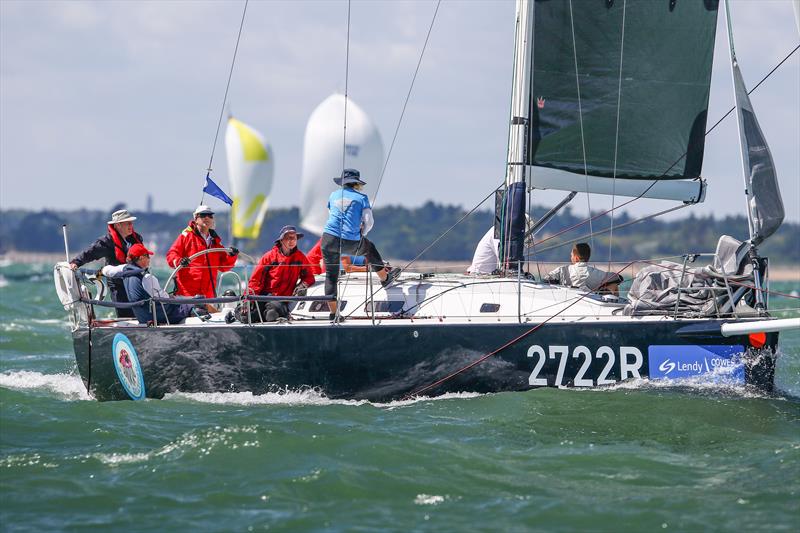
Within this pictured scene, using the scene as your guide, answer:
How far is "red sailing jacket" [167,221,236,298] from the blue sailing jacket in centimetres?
115

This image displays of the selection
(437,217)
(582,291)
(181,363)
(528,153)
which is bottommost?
(181,363)

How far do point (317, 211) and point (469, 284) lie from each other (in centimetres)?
2130

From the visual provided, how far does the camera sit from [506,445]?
22.3 ft

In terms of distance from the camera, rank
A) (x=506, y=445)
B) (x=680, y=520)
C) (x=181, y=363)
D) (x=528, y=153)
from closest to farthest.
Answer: (x=680, y=520)
(x=506, y=445)
(x=181, y=363)
(x=528, y=153)

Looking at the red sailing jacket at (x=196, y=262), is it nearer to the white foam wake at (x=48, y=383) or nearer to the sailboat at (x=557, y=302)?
the sailboat at (x=557, y=302)

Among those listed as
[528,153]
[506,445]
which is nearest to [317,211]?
[528,153]

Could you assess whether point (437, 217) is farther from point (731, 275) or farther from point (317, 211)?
point (731, 275)

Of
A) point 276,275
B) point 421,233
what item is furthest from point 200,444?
point 421,233

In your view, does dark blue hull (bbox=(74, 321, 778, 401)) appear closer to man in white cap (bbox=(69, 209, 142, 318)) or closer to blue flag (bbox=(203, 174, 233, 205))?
man in white cap (bbox=(69, 209, 142, 318))

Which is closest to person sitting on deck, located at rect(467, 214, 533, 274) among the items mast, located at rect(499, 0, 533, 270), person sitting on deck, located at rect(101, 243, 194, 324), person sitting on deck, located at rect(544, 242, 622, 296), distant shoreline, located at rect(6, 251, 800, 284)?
distant shoreline, located at rect(6, 251, 800, 284)

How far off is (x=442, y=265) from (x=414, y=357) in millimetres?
1449

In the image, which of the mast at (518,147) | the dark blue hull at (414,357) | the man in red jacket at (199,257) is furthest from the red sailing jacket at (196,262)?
the mast at (518,147)

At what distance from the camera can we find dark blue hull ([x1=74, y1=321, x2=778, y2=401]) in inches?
306

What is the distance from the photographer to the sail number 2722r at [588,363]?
781cm
